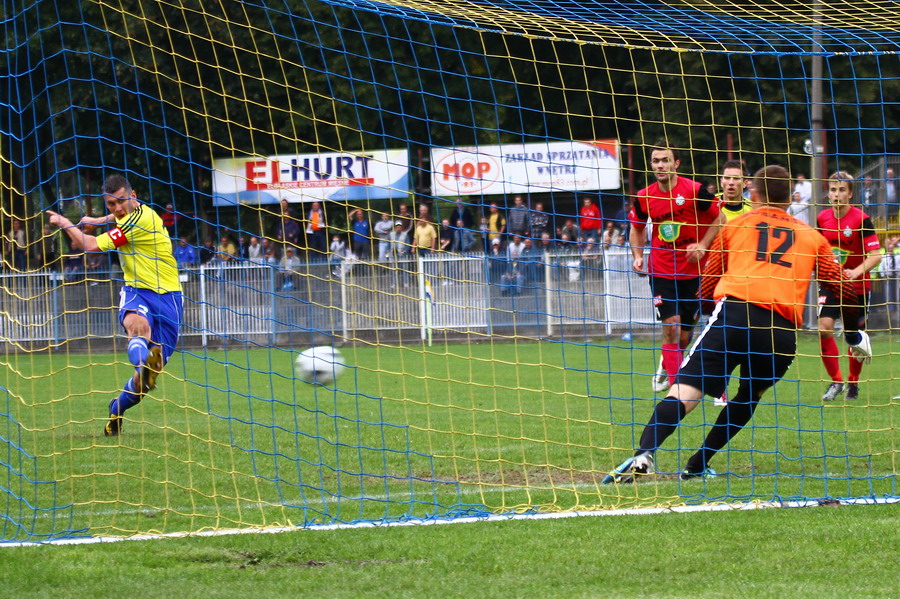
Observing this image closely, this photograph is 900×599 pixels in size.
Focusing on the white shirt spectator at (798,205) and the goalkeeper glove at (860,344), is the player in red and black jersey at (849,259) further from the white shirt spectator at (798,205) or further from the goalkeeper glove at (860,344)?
the white shirt spectator at (798,205)

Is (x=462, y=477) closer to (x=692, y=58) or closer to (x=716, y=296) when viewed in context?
(x=716, y=296)

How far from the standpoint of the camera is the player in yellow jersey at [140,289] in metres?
7.39

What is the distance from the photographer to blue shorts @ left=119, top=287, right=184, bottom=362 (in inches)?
309

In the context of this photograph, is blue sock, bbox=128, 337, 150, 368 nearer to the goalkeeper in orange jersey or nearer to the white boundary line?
the white boundary line

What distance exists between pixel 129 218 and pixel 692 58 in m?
12.3

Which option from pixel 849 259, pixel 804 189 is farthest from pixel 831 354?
pixel 804 189

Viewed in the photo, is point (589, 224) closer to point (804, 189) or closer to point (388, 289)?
point (388, 289)

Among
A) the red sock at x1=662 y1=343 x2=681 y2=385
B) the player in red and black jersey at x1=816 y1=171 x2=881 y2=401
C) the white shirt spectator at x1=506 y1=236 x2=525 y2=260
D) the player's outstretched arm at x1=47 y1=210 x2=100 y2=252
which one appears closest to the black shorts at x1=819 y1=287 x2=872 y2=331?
the player in red and black jersey at x1=816 y1=171 x2=881 y2=401

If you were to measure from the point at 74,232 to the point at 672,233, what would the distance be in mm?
4179

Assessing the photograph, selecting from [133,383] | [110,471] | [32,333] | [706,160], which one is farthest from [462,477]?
→ [706,160]

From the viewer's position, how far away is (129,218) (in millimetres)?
7426

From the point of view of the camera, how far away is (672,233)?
8289mm

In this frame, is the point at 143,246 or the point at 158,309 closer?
the point at 143,246

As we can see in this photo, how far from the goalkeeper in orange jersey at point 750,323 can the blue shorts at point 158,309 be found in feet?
11.5
